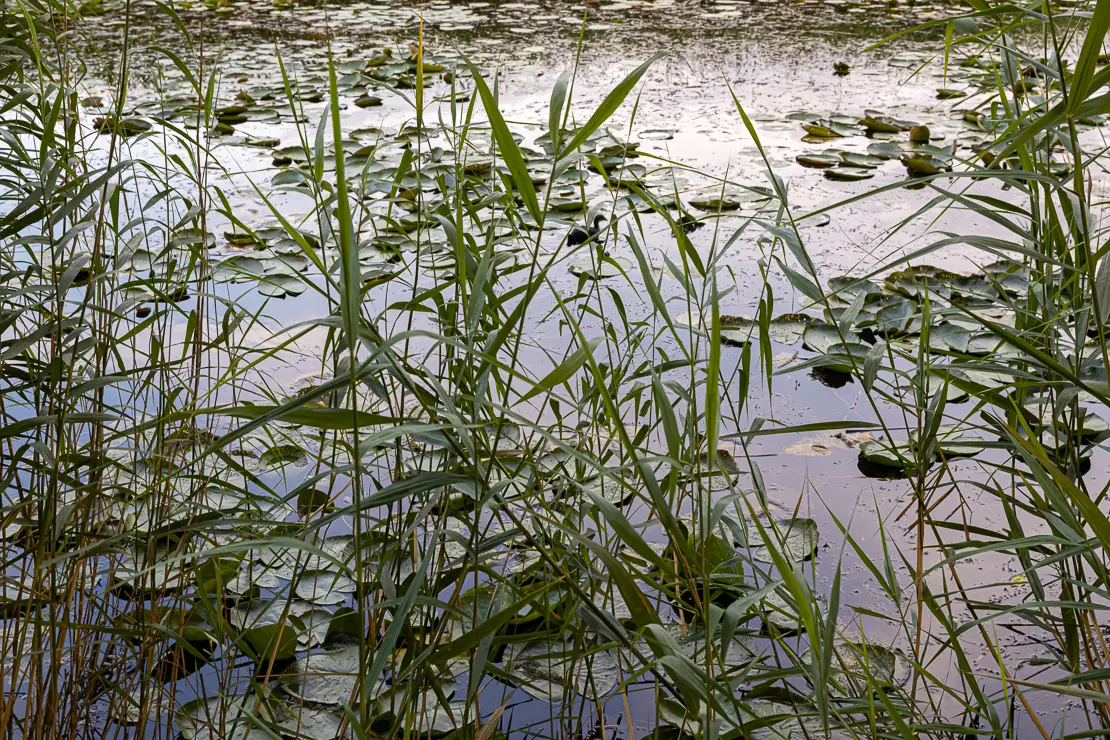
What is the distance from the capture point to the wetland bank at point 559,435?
88 cm

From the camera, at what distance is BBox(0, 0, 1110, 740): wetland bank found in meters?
0.88

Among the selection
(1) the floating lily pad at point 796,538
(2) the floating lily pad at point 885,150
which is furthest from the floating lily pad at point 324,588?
(2) the floating lily pad at point 885,150

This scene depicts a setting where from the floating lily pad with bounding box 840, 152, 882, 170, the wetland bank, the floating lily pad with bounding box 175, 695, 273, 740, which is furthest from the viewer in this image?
the floating lily pad with bounding box 840, 152, 882, 170

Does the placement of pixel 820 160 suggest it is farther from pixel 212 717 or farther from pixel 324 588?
pixel 212 717

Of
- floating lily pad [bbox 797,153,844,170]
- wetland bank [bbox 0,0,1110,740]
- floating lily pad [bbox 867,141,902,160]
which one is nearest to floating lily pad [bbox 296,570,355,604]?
wetland bank [bbox 0,0,1110,740]

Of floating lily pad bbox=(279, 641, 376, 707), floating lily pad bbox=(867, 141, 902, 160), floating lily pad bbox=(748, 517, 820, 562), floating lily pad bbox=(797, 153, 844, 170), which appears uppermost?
floating lily pad bbox=(867, 141, 902, 160)

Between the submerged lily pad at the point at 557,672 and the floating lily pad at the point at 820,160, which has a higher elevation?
the floating lily pad at the point at 820,160

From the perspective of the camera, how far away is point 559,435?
1414mm

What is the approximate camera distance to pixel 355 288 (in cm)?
72

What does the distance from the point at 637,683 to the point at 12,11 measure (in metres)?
1.41

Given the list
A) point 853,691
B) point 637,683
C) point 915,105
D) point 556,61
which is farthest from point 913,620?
point 556,61

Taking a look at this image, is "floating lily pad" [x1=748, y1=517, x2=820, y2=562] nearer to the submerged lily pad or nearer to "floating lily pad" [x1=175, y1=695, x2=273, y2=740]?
the submerged lily pad

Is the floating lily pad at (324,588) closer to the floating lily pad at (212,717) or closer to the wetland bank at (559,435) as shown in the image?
the wetland bank at (559,435)

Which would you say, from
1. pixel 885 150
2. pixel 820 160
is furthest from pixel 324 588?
pixel 885 150
